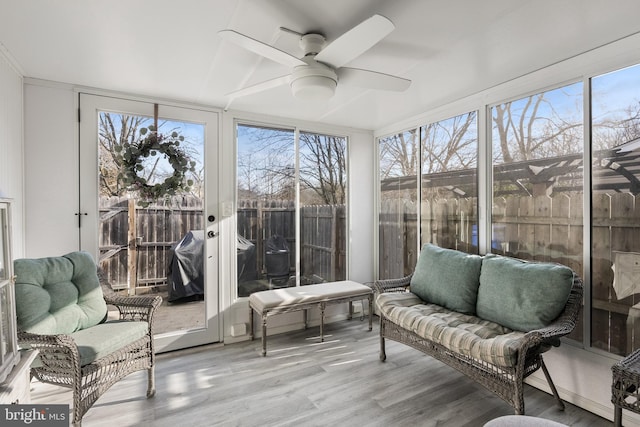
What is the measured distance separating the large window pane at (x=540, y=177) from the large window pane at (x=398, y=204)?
95 centimetres

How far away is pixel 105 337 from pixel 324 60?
2.10m

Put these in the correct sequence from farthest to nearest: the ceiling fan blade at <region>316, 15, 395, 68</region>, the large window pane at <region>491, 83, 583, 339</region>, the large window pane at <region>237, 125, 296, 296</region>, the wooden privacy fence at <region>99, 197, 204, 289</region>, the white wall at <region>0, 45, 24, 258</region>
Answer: the large window pane at <region>237, 125, 296, 296</region> → the wooden privacy fence at <region>99, 197, 204, 289</region> → the large window pane at <region>491, 83, 583, 339</region> → the white wall at <region>0, 45, 24, 258</region> → the ceiling fan blade at <region>316, 15, 395, 68</region>

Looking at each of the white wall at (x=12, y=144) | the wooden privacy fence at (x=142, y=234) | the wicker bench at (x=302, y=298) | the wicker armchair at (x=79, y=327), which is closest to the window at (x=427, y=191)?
the wicker bench at (x=302, y=298)

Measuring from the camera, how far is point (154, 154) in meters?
2.81

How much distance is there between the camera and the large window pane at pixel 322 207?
365cm

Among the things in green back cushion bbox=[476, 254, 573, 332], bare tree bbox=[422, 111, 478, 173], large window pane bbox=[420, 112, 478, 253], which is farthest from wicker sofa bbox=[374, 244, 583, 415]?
bare tree bbox=[422, 111, 478, 173]

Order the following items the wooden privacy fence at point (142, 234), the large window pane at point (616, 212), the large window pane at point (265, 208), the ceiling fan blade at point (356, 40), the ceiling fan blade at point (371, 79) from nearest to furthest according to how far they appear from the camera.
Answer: the ceiling fan blade at point (356, 40) → the ceiling fan blade at point (371, 79) → the large window pane at point (616, 212) → the wooden privacy fence at point (142, 234) → the large window pane at point (265, 208)

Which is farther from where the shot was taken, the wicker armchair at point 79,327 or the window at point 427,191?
the window at point 427,191

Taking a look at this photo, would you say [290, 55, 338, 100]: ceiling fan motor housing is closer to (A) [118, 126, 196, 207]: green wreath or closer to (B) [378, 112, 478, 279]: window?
(A) [118, 126, 196, 207]: green wreath

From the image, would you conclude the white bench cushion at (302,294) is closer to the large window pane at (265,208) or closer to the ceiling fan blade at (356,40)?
the large window pane at (265,208)

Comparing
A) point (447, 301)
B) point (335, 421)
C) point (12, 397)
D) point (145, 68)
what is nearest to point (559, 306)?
point (447, 301)

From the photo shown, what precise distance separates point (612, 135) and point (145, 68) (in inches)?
125

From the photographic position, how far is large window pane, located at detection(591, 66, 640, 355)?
1938 mm

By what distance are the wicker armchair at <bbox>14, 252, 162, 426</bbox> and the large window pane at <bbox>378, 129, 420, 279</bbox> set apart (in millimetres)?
2550
